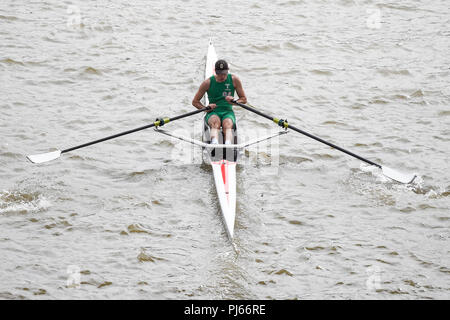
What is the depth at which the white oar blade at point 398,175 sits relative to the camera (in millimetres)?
11852

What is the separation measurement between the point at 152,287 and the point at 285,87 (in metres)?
9.36

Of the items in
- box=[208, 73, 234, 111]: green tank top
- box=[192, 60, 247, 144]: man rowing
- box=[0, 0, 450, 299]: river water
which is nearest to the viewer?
box=[0, 0, 450, 299]: river water

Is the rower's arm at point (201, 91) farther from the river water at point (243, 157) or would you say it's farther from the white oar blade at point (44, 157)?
the white oar blade at point (44, 157)

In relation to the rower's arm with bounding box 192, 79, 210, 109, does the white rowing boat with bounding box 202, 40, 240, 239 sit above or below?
below

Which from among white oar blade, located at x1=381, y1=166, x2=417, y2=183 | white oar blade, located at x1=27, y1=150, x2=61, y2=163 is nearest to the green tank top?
white oar blade, located at x1=27, y1=150, x2=61, y2=163

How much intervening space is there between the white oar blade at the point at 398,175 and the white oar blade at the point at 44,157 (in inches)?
250

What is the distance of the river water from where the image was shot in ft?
31.1

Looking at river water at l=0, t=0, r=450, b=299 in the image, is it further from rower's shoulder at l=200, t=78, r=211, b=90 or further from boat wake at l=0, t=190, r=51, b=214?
rower's shoulder at l=200, t=78, r=211, b=90

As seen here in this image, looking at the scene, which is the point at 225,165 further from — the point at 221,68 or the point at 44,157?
the point at 44,157

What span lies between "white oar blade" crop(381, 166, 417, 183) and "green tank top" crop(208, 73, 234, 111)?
11.0 feet

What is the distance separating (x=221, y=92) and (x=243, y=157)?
1629 mm
